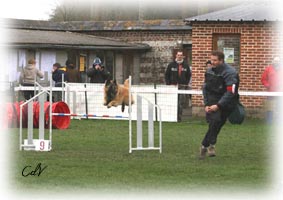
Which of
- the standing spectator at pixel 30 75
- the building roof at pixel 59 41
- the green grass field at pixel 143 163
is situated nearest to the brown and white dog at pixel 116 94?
the green grass field at pixel 143 163

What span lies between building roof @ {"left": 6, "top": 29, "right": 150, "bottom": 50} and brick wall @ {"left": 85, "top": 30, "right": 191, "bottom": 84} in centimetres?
38

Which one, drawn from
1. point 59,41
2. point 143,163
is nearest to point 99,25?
point 59,41

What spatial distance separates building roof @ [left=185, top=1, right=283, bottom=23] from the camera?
24919 millimetres

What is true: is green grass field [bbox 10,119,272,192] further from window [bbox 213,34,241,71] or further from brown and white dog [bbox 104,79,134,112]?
window [bbox 213,34,241,71]

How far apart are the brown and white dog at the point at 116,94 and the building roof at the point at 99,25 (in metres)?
11.2

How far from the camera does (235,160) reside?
47.1ft

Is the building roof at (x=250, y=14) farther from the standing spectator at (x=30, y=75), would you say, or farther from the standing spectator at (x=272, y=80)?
the standing spectator at (x=30, y=75)

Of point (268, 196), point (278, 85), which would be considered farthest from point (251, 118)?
point (268, 196)

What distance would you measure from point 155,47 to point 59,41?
141 inches

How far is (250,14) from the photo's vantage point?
2550cm

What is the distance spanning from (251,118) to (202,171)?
39.9ft

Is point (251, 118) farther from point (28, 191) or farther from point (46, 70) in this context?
point (28, 191)

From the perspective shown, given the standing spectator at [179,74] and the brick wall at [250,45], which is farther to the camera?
the brick wall at [250,45]

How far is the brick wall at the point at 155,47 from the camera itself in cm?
3206
